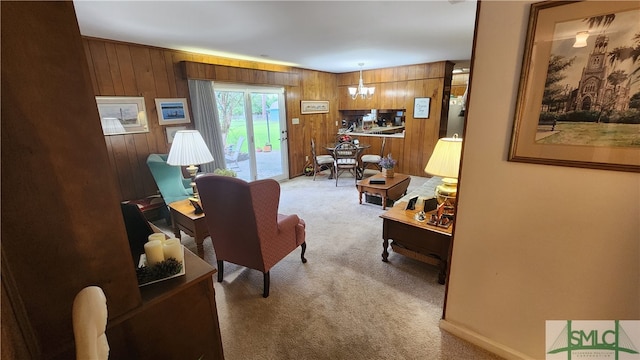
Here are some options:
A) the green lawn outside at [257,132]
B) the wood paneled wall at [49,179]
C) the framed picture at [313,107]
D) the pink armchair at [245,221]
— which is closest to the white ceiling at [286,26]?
the green lawn outside at [257,132]

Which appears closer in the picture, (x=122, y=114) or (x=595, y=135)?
(x=595, y=135)

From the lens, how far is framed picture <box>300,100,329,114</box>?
5609mm

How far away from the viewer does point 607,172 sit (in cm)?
109

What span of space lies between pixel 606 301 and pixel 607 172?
626mm

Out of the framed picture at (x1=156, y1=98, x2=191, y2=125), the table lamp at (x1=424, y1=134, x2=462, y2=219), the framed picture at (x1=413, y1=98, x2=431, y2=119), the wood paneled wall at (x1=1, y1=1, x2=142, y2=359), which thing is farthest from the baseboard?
the framed picture at (x1=413, y1=98, x2=431, y2=119)

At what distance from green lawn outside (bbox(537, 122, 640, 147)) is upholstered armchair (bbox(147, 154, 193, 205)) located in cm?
339

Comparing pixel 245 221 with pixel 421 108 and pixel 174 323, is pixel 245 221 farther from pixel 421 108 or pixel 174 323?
pixel 421 108

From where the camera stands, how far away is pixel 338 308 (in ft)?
6.40

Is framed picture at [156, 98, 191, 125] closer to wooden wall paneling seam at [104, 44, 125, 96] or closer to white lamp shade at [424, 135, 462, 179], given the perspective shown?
wooden wall paneling seam at [104, 44, 125, 96]

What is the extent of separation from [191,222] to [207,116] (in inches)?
83.3

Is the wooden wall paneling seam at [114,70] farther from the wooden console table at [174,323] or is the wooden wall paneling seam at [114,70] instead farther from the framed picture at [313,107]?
the framed picture at [313,107]

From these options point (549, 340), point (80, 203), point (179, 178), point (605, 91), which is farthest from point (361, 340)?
point (179, 178)

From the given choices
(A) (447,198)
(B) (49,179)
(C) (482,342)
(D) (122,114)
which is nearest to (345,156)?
(A) (447,198)

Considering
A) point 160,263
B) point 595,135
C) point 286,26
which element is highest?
point 286,26
